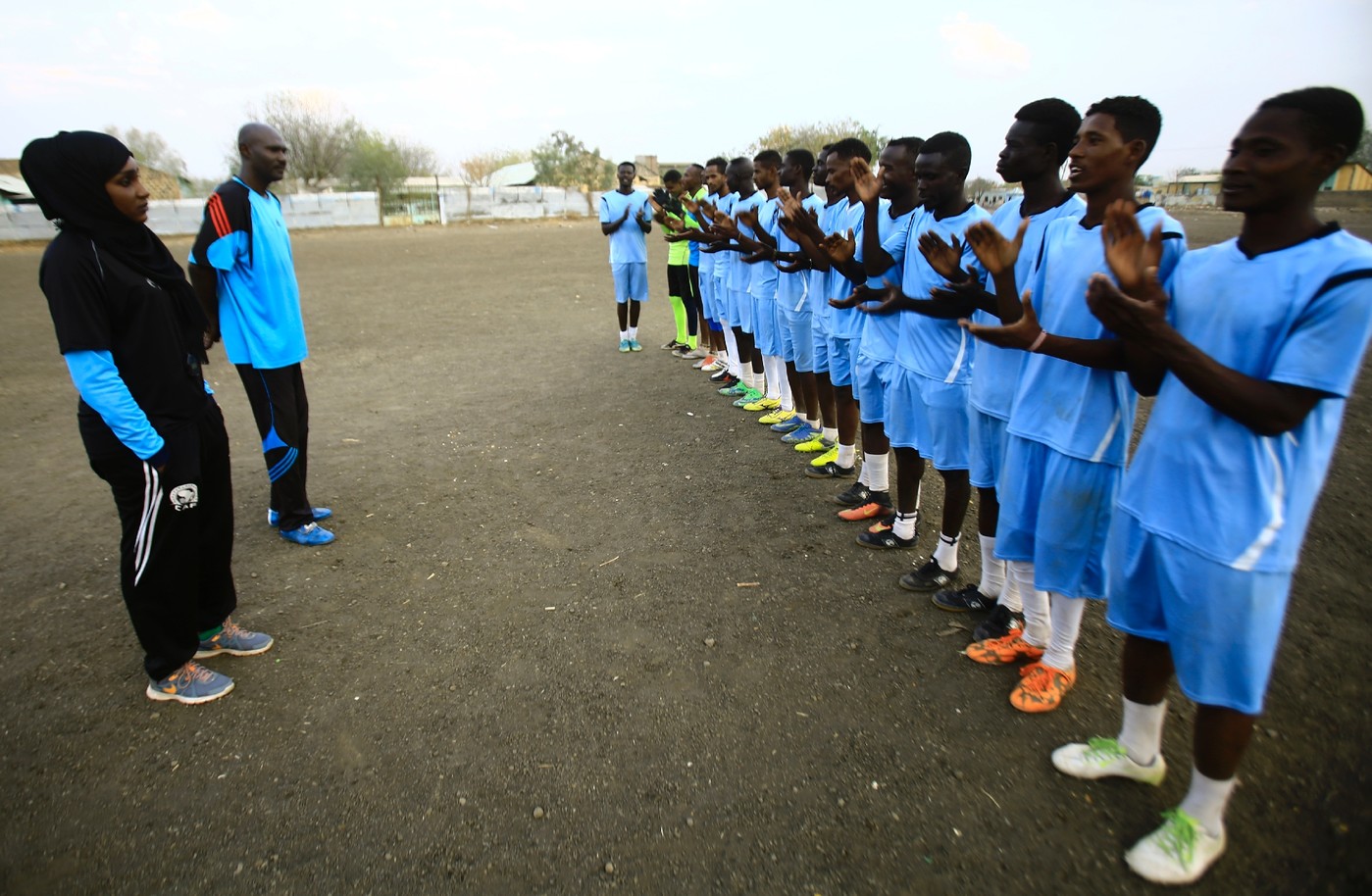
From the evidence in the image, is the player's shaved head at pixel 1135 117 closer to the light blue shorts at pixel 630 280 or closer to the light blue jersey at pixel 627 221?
the light blue jersey at pixel 627 221

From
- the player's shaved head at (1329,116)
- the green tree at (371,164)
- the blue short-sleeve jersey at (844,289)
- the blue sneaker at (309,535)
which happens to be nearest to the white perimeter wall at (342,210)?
the green tree at (371,164)

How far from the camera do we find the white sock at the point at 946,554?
3.66 m

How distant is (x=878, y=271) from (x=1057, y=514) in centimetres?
184

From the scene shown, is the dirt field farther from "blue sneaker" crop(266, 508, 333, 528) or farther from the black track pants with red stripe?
the black track pants with red stripe

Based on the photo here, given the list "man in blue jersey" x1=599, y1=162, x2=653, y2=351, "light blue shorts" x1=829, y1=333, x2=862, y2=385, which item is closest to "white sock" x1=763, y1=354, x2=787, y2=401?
"light blue shorts" x1=829, y1=333, x2=862, y2=385

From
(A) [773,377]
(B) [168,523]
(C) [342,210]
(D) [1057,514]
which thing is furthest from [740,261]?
(C) [342,210]

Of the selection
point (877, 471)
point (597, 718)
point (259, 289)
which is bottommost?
point (597, 718)

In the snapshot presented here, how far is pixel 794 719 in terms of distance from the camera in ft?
9.20

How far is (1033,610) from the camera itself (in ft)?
9.96

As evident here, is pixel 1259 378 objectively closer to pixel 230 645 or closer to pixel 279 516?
pixel 230 645

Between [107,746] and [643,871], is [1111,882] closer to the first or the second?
[643,871]

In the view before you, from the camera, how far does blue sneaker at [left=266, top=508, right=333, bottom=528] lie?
457 centimetres

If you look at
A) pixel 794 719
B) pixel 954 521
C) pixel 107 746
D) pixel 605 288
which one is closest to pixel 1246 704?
pixel 794 719

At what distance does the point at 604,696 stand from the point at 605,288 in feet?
39.0
